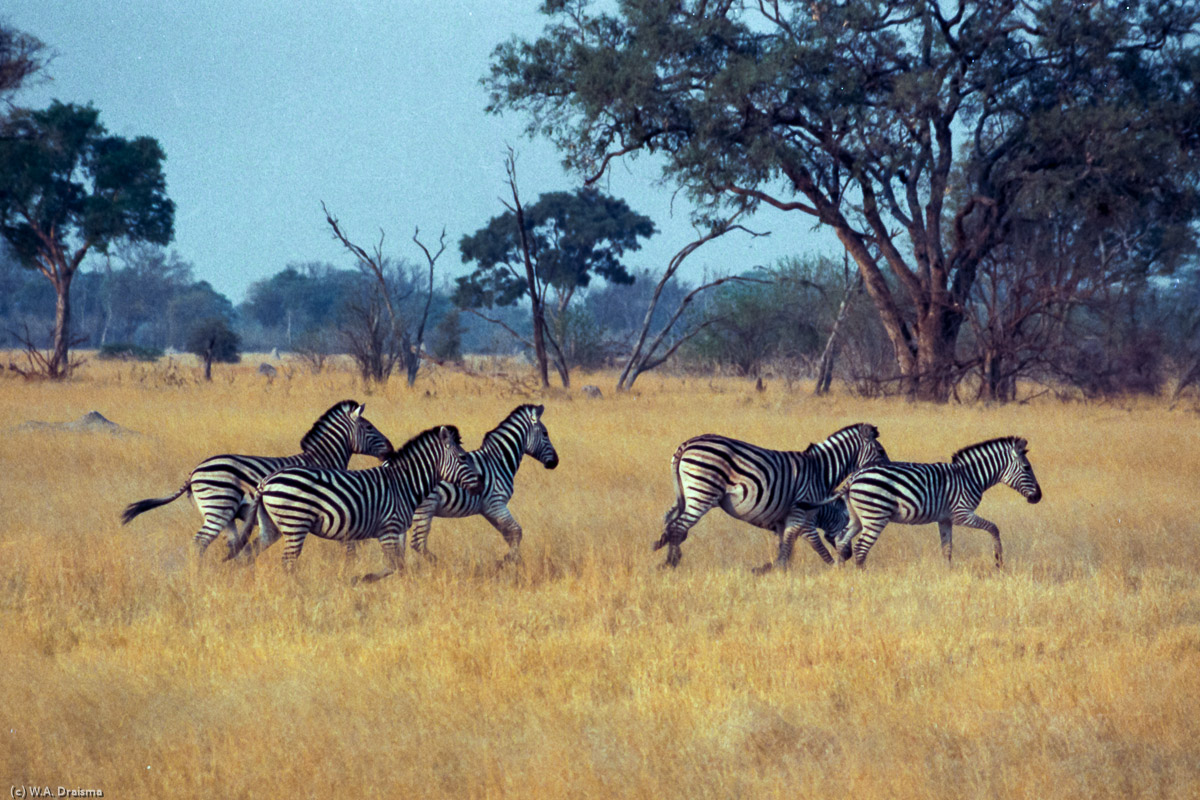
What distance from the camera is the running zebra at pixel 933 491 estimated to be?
6457 mm

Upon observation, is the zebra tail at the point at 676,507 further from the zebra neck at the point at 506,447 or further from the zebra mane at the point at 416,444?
the zebra mane at the point at 416,444

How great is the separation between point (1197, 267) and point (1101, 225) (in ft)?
91.4

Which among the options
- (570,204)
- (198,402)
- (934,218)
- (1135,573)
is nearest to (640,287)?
(570,204)

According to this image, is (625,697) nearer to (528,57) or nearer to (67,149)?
(528,57)

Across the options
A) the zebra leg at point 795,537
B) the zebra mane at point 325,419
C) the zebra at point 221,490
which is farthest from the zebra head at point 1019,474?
the zebra at point 221,490

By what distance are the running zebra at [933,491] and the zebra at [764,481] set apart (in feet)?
0.97

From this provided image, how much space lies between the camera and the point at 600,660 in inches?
191

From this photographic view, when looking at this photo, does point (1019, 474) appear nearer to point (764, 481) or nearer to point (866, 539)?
point (866, 539)

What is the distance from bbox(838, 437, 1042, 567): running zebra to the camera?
6.46 metres

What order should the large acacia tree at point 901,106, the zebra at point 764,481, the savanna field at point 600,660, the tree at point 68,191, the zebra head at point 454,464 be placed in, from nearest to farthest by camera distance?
the savanna field at point 600,660, the zebra head at point 454,464, the zebra at point 764,481, the large acacia tree at point 901,106, the tree at point 68,191

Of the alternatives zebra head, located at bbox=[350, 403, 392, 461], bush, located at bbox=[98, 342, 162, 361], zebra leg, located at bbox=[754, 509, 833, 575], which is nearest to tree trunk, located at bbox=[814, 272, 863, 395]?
zebra leg, located at bbox=[754, 509, 833, 575]

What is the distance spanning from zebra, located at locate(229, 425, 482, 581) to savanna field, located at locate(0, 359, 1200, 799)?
0.30m

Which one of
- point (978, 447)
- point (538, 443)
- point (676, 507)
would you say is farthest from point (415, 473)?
point (978, 447)

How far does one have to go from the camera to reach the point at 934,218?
20062mm
